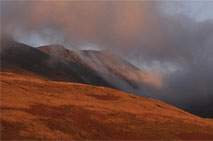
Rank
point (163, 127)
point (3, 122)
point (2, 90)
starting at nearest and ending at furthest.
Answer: point (3, 122)
point (163, 127)
point (2, 90)

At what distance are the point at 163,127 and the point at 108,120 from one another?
9.00m

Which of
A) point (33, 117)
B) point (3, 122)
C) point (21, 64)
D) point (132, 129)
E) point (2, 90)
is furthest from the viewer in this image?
point (21, 64)

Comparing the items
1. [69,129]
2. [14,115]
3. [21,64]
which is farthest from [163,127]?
[21,64]

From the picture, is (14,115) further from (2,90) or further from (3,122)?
(2,90)

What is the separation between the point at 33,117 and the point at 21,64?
14173cm

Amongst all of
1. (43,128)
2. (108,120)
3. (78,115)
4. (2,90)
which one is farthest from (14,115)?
(2,90)

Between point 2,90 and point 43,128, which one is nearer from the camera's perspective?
point 43,128

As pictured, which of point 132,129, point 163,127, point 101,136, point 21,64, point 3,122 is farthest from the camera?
point 21,64

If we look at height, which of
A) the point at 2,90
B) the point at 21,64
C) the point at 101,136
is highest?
the point at 21,64

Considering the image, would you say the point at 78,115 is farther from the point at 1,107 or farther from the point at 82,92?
the point at 82,92

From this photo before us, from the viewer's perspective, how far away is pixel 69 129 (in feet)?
97.5

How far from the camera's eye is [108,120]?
1487 inches

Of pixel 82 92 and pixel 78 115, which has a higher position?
pixel 82 92

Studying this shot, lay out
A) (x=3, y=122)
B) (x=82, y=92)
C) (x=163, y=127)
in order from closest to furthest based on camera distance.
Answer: (x=3, y=122)
(x=163, y=127)
(x=82, y=92)
